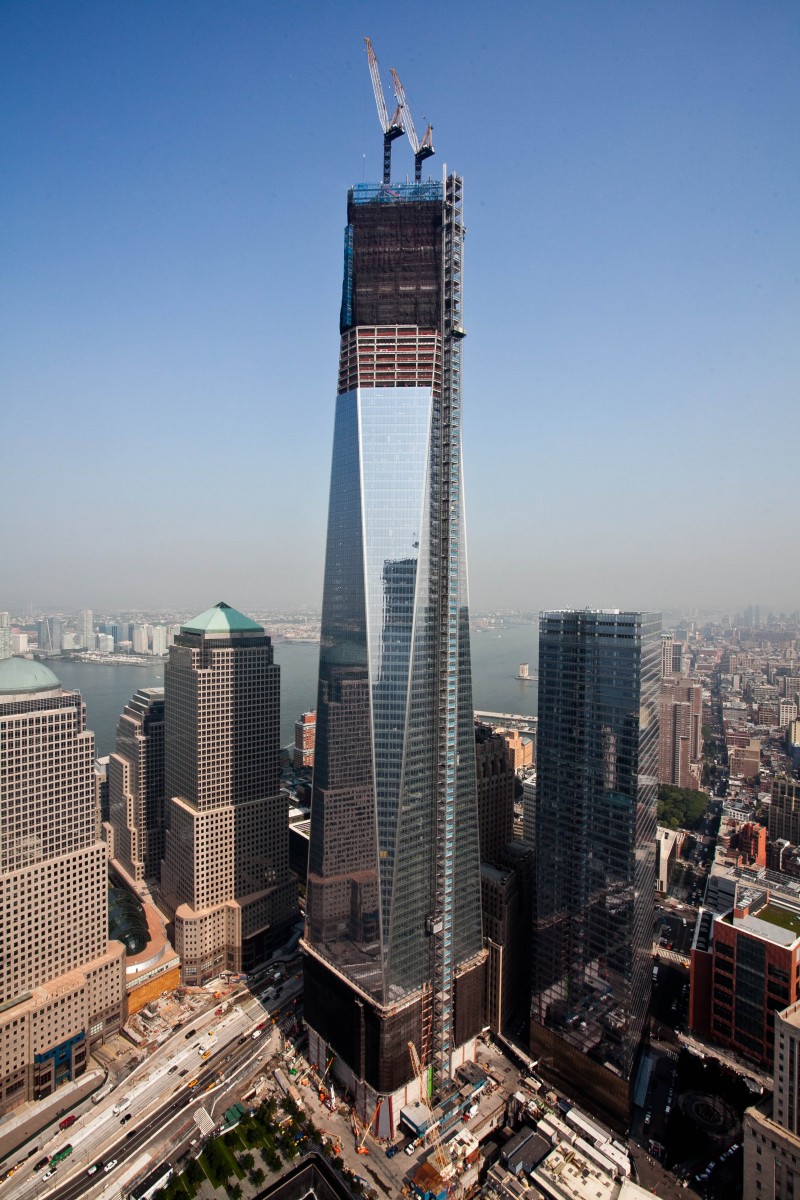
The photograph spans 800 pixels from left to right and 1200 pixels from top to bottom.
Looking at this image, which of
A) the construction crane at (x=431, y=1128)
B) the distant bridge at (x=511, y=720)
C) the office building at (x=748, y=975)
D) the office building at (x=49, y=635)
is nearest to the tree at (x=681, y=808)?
the distant bridge at (x=511, y=720)

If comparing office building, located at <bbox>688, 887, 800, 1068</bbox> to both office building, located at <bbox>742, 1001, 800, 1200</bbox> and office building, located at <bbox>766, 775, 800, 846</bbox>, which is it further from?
office building, located at <bbox>766, 775, 800, 846</bbox>

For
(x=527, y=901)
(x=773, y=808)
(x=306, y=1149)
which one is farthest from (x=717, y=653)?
(x=306, y=1149)

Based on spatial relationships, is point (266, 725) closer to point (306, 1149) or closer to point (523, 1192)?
point (306, 1149)

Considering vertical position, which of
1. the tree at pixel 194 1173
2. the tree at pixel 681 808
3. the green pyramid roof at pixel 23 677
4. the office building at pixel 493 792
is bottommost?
the tree at pixel 194 1173

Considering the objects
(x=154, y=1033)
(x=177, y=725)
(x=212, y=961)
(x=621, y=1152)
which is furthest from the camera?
(x=177, y=725)

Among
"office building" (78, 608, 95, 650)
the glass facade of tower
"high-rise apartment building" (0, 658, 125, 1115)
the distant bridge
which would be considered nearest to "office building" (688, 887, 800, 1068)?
the glass facade of tower

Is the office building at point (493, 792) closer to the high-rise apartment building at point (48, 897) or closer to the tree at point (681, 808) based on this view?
the high-rise apartment building at point (48, 897)

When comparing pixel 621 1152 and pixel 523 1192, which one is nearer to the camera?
pixel 523 1192
